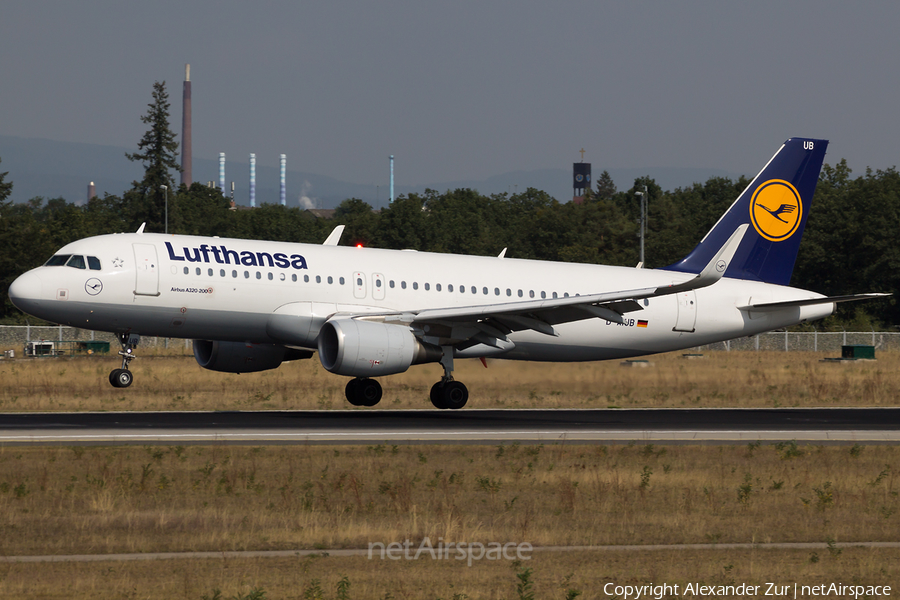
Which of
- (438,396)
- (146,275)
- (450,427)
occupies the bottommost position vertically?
(450,427)

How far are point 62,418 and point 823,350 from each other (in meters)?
53.1

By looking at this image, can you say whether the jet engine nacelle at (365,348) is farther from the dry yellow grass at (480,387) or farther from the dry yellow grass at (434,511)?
the dry yellow grass at (434,511)

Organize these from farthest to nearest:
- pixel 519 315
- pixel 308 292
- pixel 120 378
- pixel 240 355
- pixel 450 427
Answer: pixel 240 355, pixel 308 292, pixel 519 315, pixel 120 378, pixel 450 427

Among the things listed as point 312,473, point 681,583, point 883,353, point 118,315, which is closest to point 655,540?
point 681,583

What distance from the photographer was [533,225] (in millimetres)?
115375

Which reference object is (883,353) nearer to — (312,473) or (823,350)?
(823,350)

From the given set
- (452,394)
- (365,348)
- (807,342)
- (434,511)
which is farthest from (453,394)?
(807,342)

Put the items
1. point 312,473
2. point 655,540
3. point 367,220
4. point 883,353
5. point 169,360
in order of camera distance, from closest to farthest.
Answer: point 655,540, point 312,473, point 169,360, point 883,353, point 367,220

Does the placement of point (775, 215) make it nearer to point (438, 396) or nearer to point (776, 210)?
point (776, 210)

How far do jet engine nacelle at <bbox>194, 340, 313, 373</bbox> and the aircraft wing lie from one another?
363cm

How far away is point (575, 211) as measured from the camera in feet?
388

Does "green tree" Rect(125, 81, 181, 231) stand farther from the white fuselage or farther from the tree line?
the white fuselage

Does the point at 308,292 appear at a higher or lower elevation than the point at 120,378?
higher

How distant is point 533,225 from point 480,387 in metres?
85.0
